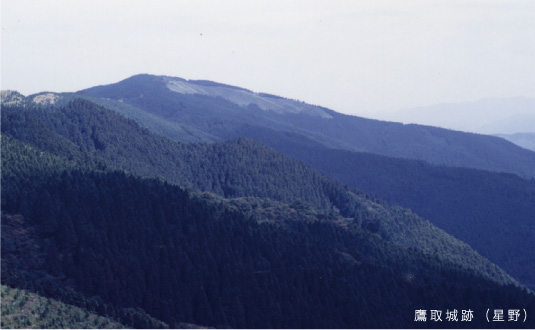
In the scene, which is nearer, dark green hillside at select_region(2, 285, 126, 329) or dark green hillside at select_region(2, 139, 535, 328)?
dark green hillside at select_region(2, 285, 126, 329)

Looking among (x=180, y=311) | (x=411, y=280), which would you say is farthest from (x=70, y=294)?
(x=411, y=280)

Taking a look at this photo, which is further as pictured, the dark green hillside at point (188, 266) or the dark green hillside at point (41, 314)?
the dark green hillside at point (188, 266)

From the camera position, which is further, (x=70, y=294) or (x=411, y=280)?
(x=411, y=280)

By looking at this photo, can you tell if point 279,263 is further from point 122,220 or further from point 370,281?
point 122,220

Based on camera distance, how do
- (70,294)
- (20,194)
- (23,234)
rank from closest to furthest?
(70,294)
(23,234)
(20,194)

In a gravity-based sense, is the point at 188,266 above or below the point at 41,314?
above

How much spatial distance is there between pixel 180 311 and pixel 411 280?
57.9 metres

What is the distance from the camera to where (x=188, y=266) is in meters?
154

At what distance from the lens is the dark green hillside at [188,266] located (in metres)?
142

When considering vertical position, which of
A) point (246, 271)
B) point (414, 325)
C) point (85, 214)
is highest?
point (85, 214)

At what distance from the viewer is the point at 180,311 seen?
14150 centimetres

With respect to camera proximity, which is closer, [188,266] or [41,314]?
[41,314]

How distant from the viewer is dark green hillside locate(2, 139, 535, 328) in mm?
141625

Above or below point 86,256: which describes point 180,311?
below
